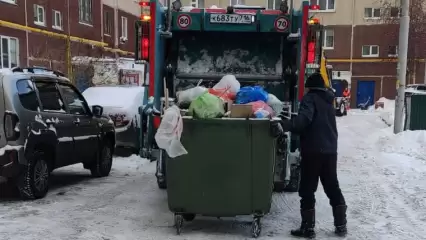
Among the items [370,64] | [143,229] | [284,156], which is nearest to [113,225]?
[143,229]

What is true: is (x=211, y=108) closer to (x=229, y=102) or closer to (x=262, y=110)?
(x=229, y=102)

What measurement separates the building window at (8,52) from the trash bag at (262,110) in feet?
51.1

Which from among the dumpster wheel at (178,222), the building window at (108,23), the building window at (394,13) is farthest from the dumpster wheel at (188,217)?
the building window at (394,13)

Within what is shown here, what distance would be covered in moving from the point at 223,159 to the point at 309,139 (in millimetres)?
967

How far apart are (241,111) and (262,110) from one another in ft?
0.85

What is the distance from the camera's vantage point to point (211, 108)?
5.04 metres

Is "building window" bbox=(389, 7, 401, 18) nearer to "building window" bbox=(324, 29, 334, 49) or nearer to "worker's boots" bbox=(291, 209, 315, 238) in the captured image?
"building window" bbox=(324, 29, 334, 49)

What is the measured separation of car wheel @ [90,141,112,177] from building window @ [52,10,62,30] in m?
14.8

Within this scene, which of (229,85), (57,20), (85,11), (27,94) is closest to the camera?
(229,85)

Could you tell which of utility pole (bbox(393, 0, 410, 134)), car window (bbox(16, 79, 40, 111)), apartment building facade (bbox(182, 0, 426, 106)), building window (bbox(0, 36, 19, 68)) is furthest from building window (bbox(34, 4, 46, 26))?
apartment building facade (bbox(182, 0, 426, 106))

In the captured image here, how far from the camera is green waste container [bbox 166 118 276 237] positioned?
4996 mm

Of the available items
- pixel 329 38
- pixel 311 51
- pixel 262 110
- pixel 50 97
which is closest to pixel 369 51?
pixel 329 38

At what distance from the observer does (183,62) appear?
734 centimetres

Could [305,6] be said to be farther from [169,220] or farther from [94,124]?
[94,124]
